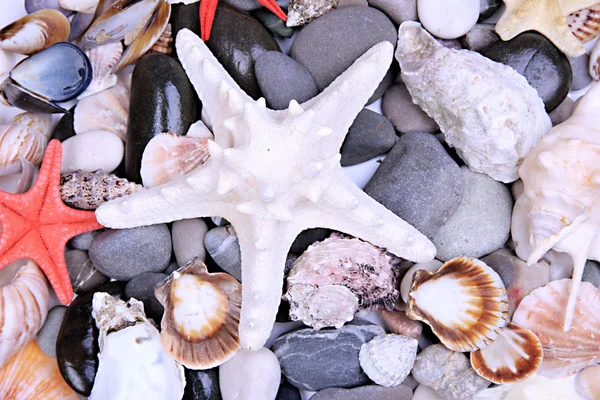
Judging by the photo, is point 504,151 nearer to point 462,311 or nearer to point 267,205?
point 462,311

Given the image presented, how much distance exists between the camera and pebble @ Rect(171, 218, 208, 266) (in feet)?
4.33

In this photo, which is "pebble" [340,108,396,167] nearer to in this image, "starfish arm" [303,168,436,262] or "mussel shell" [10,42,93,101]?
"starfish arm" [303,168,436,262]

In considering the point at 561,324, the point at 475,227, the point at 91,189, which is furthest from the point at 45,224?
the point at 561,324

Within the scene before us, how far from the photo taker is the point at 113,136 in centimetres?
137

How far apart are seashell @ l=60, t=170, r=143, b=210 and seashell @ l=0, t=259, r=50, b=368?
191 mm

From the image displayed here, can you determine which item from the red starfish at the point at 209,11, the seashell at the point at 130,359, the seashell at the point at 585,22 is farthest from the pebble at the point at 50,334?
the seashell at the point at 585,22

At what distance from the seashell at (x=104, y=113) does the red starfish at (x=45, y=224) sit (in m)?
0.16

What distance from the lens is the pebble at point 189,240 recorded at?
4.33ft

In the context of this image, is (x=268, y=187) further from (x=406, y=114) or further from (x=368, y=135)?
(x=406, y=114)

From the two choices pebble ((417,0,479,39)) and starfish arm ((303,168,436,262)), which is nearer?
starfish arm ((303,168,436,262))

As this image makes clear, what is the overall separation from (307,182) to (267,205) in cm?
9

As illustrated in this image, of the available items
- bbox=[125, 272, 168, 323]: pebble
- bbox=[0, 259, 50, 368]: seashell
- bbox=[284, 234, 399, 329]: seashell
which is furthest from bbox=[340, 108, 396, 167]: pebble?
Result: bbox=[0, 259, 50, 368]: seashell

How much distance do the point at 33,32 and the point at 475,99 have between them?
3.55 feet

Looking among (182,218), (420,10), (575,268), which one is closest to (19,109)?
(182,218)
